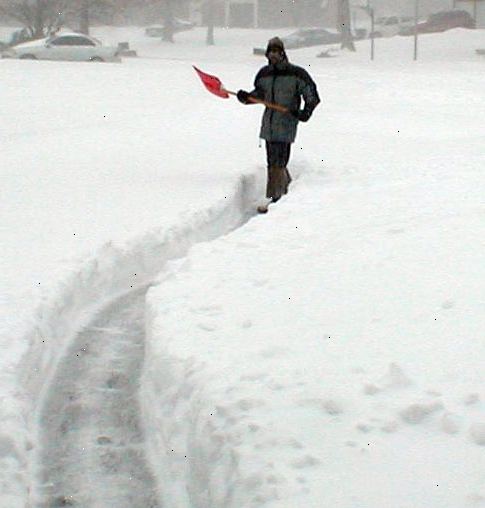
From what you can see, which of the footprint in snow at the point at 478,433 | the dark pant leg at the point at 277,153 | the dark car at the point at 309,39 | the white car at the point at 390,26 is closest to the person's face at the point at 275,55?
the dark pant leg at the point at 277,153

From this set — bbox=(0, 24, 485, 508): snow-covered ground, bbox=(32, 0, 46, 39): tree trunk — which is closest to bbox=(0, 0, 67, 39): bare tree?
bbox=(32, 0, 46, 39): tree trunk

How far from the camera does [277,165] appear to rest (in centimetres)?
1184

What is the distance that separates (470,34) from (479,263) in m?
43.1

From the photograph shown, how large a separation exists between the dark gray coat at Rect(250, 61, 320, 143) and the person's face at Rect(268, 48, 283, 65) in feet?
0.31

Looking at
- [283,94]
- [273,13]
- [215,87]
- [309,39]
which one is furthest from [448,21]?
[283,94]

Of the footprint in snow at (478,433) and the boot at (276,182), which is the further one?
the boot at (276,182)

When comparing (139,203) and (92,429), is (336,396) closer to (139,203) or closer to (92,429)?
(92,429)

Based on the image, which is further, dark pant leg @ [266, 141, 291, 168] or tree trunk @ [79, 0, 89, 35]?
tree trunk @ [79, 0, 89, 35]

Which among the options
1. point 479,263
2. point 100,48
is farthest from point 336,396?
point 100,48

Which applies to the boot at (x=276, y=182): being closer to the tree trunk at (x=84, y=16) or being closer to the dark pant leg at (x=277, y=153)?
the dark pant leg at (x=277, y=153)

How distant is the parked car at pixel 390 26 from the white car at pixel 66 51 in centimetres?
2371

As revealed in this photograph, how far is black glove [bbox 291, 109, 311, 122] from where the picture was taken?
37.2ft

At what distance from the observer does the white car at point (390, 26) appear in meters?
58.9

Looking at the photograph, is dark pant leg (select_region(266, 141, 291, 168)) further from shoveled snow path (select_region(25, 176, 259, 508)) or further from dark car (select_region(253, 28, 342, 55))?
dark car (select_region(253, 28, 342, 55))
